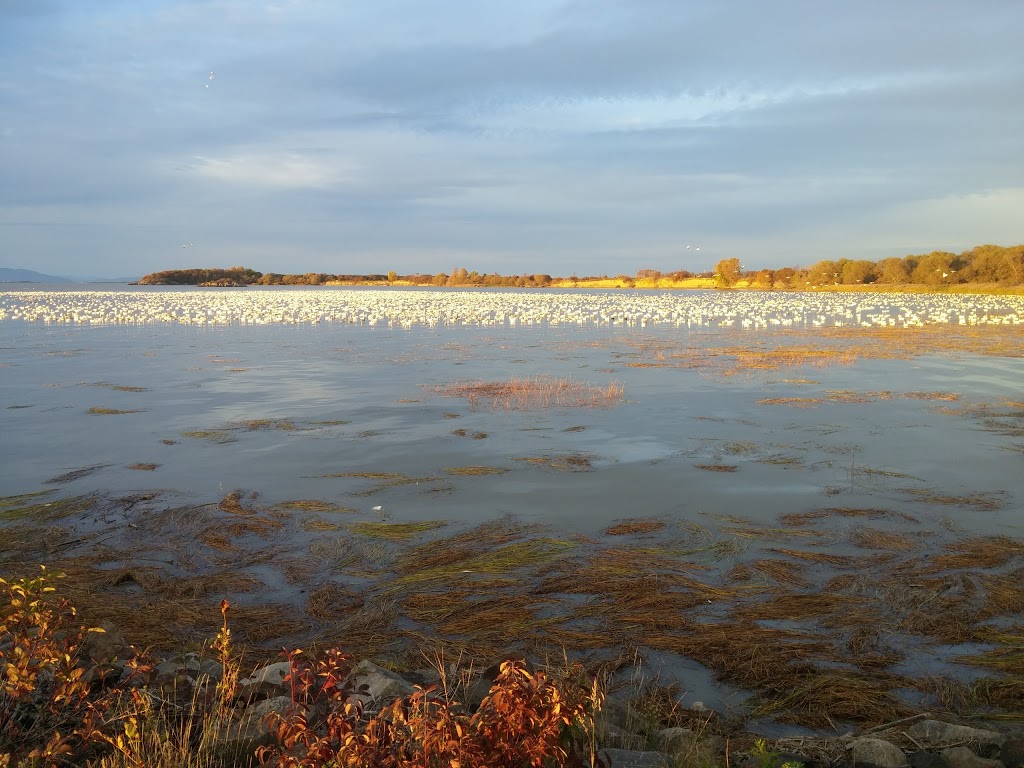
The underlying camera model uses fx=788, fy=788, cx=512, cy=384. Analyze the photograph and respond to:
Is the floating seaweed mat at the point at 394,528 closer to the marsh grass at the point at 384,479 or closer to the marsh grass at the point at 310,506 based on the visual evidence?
the marsh grass at the point at 310,506

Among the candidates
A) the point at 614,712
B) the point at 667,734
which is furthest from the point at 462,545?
the point at 667,734

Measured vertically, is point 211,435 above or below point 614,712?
above

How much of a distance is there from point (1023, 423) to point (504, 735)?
12.0m

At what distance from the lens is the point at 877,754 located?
3.60 metres

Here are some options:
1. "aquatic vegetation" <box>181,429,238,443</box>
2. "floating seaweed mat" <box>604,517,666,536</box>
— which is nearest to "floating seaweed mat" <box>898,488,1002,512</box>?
"floating seaweed mat" <box>604,517,666,536</box>

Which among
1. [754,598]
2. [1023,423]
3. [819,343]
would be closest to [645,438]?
[754,598]

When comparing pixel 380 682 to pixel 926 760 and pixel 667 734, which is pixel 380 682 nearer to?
pixel 667 734

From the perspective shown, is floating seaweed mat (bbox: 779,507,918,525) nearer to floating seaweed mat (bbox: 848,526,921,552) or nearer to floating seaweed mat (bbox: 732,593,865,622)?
floating seaweed mat (bbox: 848,526,921,552)

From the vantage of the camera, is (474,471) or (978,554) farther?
(474,471)

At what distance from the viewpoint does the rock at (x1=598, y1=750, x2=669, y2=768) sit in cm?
349

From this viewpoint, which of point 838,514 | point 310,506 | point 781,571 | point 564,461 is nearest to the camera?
point 781,571

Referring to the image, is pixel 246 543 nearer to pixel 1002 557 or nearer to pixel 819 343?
pixel 1002 557

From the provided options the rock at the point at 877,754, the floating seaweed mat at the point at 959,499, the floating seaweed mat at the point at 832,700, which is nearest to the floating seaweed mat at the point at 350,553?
the floating seaweed mat at the point at 832,700

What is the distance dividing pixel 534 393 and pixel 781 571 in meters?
8.87
